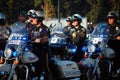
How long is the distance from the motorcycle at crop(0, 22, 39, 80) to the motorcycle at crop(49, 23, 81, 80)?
86cm

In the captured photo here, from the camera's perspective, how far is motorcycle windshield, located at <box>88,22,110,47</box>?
35.4 ft

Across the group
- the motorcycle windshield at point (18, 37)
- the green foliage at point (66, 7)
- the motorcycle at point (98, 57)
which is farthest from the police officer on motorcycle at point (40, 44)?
the green foliage at point (66, 7)

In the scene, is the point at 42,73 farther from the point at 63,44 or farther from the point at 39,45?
the point at 63,44

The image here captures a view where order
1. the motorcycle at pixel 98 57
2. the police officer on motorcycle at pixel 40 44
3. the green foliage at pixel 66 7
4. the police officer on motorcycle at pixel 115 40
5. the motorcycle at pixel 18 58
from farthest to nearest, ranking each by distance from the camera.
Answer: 1. the green foliage at pixel 66 7
2. the police officer on motorcycle at pixel 115 40
3. the motorcycle at pixel 98 57
4. the police officer on motorcycle at pixel 40 44
5. the motorcycle at pixel 18 58

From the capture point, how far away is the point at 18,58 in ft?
29.6

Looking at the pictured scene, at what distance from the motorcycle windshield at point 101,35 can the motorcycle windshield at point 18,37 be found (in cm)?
220

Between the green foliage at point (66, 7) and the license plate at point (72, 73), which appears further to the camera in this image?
the green foliage at point (66, 7)

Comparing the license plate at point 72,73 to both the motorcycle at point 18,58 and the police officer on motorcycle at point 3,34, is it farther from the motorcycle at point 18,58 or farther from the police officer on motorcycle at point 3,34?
the police officer on motorcycle at point 3,34

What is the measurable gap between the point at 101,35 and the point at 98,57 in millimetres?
631

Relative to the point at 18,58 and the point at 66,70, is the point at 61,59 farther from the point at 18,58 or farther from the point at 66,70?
the point at 18,58

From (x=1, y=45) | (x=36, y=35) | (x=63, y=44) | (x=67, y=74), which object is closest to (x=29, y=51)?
(x=36, y=35)

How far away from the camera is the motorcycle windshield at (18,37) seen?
9133 mm

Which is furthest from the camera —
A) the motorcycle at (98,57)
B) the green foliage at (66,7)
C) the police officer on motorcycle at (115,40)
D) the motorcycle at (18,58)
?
the green foliage at (66,7)

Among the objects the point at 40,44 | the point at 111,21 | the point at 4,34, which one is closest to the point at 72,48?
the point at 111,21
